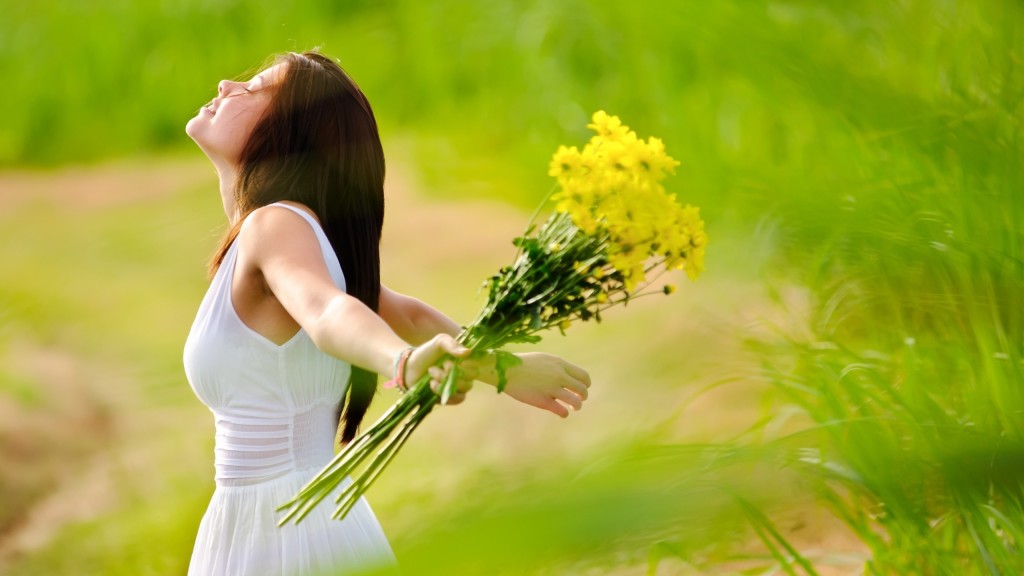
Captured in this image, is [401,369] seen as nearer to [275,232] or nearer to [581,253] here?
[581,253]

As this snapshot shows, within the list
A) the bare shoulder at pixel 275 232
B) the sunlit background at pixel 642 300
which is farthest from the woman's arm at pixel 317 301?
the sunlit background at pixel 642 300

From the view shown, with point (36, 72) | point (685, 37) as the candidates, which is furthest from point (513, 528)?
point (36, 72)

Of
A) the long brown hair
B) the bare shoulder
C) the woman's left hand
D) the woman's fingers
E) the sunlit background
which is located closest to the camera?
the sunlit background

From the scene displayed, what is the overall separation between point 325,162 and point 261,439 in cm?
32

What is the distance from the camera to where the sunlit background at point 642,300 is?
16.6 inches

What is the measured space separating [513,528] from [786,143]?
47 cm

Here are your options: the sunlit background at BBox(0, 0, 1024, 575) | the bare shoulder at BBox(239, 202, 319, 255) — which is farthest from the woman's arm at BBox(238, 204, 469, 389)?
the sunlit background at BBox(0, 0, 1024, 575)

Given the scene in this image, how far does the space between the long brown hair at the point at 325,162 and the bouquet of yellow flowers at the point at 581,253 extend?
349 millimetres

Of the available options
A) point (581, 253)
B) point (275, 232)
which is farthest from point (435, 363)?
point (275, 232)

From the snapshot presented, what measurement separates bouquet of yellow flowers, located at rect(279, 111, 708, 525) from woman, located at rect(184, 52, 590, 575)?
5.3 inches

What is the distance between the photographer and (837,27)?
0.45 m

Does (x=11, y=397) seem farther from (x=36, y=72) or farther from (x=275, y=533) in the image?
(x=275, y=533)

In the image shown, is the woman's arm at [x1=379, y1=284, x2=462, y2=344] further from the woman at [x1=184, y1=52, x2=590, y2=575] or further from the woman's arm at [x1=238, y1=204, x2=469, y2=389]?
the woman's arm at [x1=238, y1=204, x2=469, y2=389]

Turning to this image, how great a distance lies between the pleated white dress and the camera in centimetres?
129
